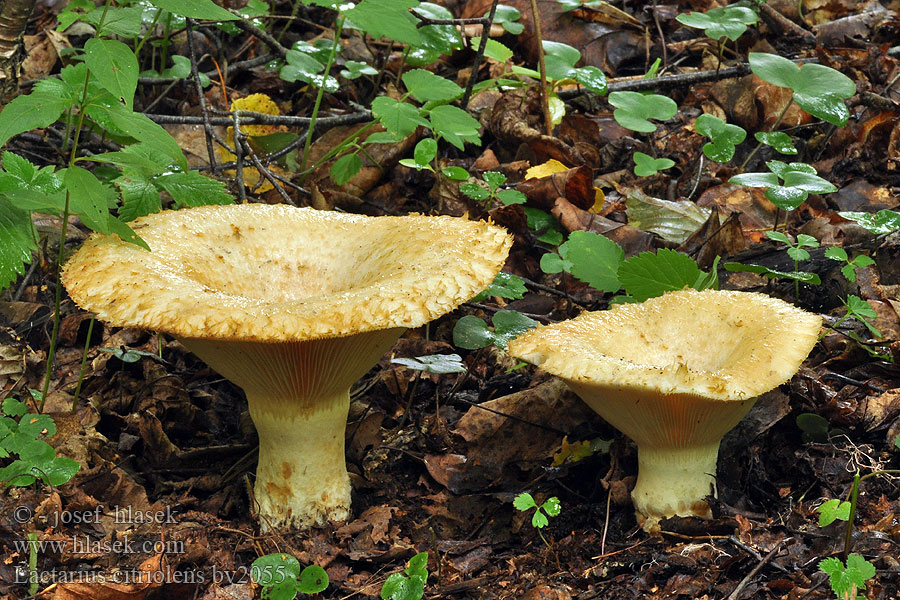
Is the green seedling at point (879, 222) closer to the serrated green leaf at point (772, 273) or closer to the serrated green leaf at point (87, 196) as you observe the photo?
the serrated green leaf at point (772, 273)

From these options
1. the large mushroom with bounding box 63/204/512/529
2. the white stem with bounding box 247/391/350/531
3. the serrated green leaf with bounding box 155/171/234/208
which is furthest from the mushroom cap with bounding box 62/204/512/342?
the white stem with bounding box 247/391/350/531

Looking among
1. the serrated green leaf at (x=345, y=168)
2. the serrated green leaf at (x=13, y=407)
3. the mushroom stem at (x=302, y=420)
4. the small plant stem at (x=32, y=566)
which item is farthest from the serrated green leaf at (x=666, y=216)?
the small plant stem at (x=32, y=566)

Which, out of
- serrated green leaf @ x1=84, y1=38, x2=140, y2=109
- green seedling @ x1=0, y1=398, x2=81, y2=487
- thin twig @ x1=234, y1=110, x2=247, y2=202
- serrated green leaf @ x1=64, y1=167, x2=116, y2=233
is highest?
serrated green leaf @ x1=84, y1=38, x2=140, y2=109

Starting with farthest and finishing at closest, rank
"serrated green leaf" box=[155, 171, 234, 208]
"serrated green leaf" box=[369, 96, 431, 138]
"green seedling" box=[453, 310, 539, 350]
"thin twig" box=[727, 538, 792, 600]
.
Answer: "serrated green leaf" box=[369, 96, 431, 138], "serrated green leaf" box=[155, 171, 234, 208], "green seedling" box=[453, 310, 539, 350], "thin twig" box=[727, 538, 792, 600]

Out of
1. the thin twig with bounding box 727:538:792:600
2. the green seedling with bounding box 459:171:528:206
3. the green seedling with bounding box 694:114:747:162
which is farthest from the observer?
the green seedling with bounding box 459:171:528:206

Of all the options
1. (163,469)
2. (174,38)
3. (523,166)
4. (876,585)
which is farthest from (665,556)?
(174,38)

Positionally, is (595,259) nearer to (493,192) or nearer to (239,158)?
(493,192)

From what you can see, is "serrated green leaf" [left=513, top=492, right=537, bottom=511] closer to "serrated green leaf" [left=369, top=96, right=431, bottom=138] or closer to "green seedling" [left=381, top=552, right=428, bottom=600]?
"green seedling" [left=381, top=552, right=428, bottom=600]
